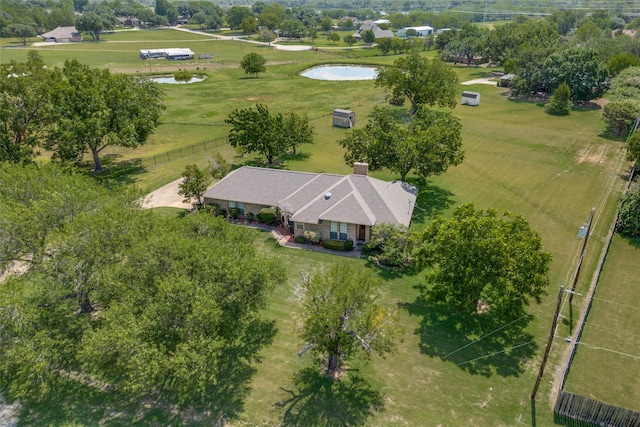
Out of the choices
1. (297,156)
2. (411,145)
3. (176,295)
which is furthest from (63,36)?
(176,295)

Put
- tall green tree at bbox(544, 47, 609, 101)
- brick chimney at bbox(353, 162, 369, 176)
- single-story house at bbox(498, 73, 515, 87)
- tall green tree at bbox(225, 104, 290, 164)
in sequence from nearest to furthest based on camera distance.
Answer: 1. brick chimney at bbox(353, 162, 369, 176)
2. tall green tree at bbox(225, 104, 290, 164)
3. tall green tree at bbox(544, 47, 609, 101)
4. single-story house at bbox(498, 73, 515, 87)

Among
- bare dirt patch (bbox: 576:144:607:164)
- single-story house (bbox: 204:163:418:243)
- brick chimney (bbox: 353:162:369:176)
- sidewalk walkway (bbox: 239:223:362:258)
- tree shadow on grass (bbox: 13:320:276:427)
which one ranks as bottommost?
tree shadow on grass (bbox: 13:320:276:427)

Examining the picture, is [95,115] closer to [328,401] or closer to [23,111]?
[23,111]

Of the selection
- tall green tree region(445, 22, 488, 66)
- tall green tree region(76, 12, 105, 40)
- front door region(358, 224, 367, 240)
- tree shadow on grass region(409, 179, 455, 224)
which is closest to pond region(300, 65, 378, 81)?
tall green tree region(445, 22, 488, 66)

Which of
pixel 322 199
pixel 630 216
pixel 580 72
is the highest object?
pixel 580 72

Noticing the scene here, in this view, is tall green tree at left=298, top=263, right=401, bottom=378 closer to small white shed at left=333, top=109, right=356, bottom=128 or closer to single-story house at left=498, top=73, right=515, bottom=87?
small white shed at left=333, top=109, right=356, bottom=128
